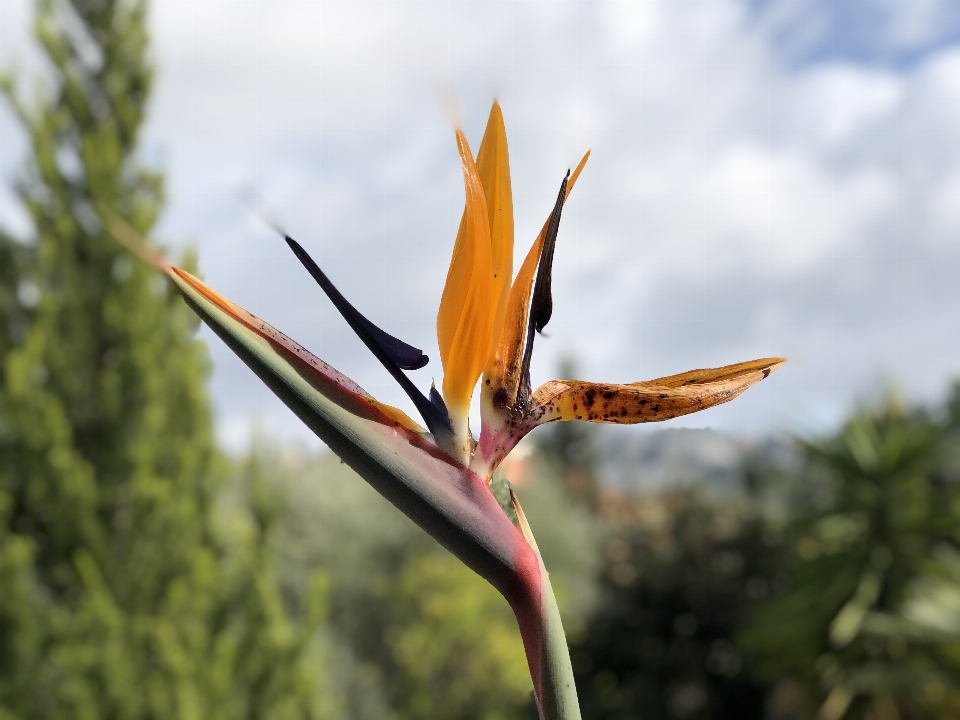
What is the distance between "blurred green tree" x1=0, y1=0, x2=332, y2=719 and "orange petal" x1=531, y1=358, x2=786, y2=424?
4011 millimetres

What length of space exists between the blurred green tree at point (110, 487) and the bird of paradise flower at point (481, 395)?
13.0ft

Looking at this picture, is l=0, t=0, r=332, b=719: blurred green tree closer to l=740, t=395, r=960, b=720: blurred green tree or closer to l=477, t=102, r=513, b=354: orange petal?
l=740, t=395, r=960, b=720: blurred green tree

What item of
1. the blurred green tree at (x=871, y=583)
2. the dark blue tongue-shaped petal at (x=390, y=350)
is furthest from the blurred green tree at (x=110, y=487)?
the dark blue tongue-shaped petal at (x=390, y=350)

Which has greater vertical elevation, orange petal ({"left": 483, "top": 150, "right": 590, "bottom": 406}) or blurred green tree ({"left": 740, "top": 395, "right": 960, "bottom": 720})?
blurred green tree ({"left": 740, "top": 395, "right": 960, "bottom": 720})

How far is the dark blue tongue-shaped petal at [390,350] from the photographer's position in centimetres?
52

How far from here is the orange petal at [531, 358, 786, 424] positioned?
0.51 m

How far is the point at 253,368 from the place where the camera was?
46 centimetres

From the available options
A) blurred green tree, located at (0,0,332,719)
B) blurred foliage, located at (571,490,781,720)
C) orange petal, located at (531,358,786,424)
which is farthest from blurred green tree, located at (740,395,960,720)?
orange petal, located at (531,358,786,424)

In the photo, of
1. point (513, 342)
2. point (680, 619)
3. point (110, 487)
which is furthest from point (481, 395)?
point (680, 619)

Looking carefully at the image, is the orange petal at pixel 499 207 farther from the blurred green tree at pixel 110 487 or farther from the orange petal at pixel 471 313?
the blurred green tree at pixel 110 487

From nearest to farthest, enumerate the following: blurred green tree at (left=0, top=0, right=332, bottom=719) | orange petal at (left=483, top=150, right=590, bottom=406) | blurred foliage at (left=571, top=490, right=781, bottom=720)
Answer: orange petal at (left=483, top=150, right=590, bottom=406) → blurred green tree at (left=0, top=0, right=332, bottom=719) → blurred foliage at (left=571, top=490, right=781, bottom=720)

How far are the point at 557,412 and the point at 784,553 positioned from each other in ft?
24.2

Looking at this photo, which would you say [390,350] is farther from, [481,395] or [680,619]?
[680,619]

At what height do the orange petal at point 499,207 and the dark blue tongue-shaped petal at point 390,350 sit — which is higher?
the orange petal at point 499,207
